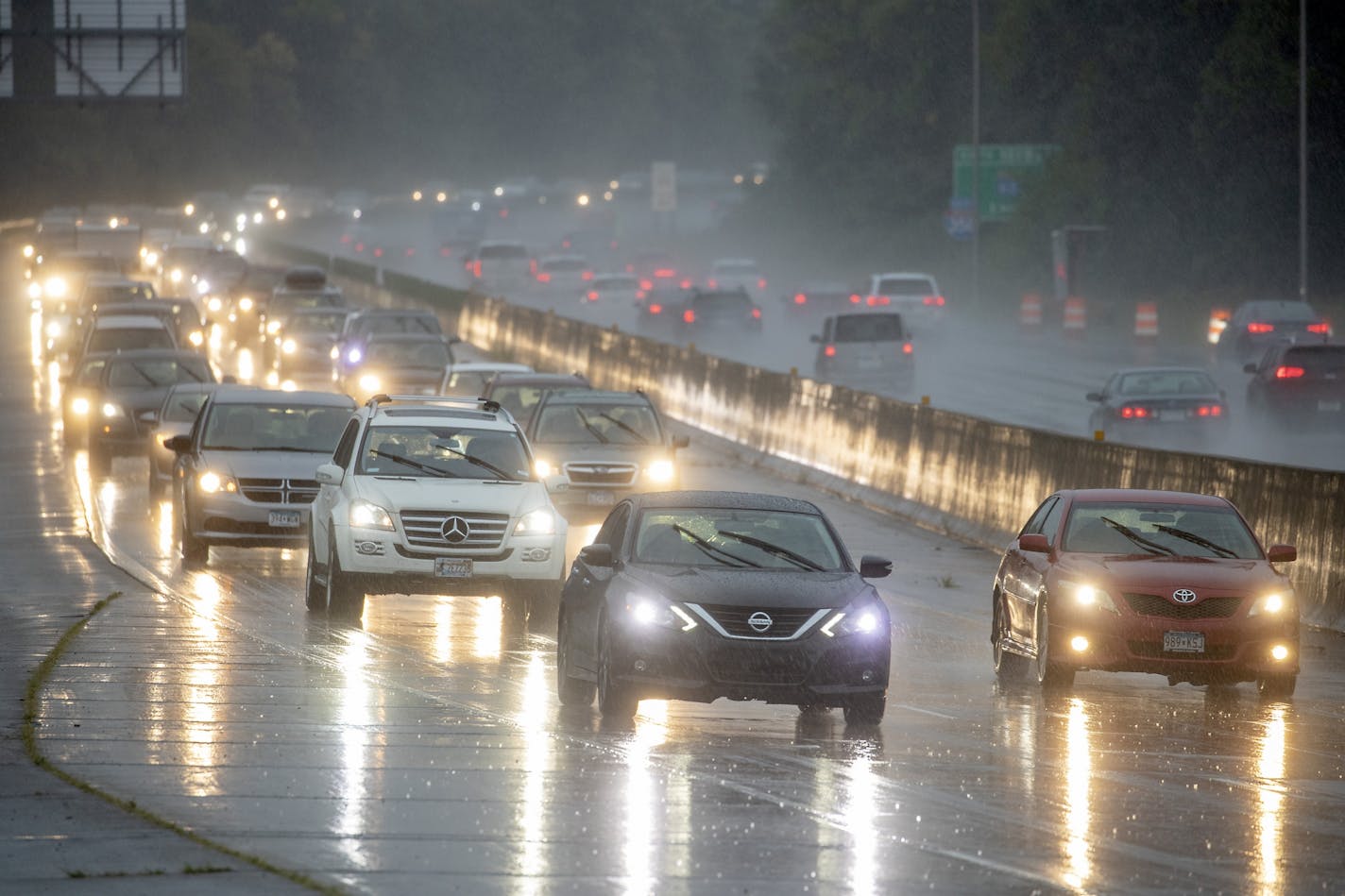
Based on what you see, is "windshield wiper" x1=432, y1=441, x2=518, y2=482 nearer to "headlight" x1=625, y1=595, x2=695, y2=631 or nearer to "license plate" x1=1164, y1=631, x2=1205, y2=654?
"headlight" x1=625, y1=595, x2=695, y2=631

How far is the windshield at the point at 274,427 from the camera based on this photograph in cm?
2486

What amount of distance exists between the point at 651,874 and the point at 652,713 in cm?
522

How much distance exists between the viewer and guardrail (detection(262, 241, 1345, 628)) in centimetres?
2031

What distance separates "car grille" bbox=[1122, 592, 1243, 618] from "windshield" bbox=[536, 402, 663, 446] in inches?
524

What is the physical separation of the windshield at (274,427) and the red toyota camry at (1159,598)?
984 centimetres

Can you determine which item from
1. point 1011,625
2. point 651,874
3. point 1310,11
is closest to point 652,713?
point 1011,625

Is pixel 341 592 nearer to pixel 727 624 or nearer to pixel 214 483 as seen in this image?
pixel 214 483

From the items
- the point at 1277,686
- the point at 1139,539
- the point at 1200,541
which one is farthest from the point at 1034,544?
the point at 1277,686

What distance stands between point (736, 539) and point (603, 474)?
13.4m

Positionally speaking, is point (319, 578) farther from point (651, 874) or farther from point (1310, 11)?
point (1310, 11)

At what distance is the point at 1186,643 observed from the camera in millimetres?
15883

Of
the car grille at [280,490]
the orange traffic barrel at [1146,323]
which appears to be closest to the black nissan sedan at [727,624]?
the car grille at [280,490]

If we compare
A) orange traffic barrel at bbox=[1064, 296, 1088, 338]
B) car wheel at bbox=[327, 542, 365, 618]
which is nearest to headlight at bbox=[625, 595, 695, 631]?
car wheel at bbox=[327, 542, 365, 618]

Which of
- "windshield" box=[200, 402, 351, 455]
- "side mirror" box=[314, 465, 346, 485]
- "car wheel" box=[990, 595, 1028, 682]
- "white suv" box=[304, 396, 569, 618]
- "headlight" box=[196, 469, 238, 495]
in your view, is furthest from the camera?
"windshield" box=[200, 402, 351, 455]
